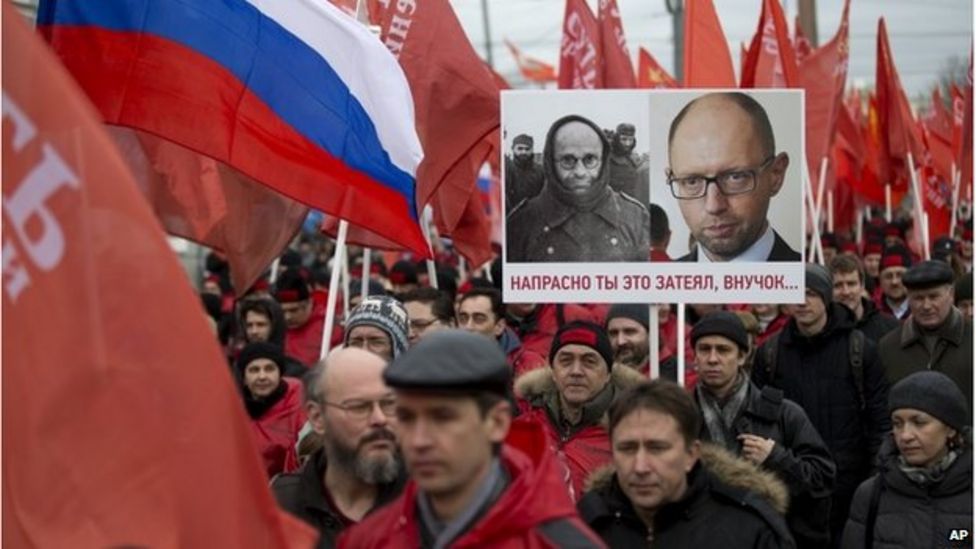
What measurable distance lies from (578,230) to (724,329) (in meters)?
0.79

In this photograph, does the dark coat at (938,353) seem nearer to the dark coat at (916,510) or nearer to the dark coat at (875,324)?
the dark coat at (875,324)

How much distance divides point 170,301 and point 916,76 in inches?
1686

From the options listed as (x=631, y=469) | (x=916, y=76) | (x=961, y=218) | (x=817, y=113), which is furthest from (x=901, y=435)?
(x=916, y=76)

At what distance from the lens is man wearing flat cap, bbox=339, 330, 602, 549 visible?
4621mm

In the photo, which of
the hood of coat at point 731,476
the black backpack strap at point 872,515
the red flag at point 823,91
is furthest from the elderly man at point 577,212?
the red flag at point 823,91

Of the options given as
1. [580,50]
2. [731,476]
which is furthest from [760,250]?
[580,50]

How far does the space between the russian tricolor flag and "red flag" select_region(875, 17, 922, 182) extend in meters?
11.3

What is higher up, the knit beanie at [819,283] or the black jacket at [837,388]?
the knit beanie at [819,283]

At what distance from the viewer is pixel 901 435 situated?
7.49 m

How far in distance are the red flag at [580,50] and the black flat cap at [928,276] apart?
5203 millimetres

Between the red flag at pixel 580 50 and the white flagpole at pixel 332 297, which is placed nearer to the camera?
the white flagpole at pixel 332 297

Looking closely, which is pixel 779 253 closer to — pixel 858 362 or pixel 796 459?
pixel 796 459

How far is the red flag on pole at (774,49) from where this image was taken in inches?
638

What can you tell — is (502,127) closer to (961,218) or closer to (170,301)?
(170,301)
